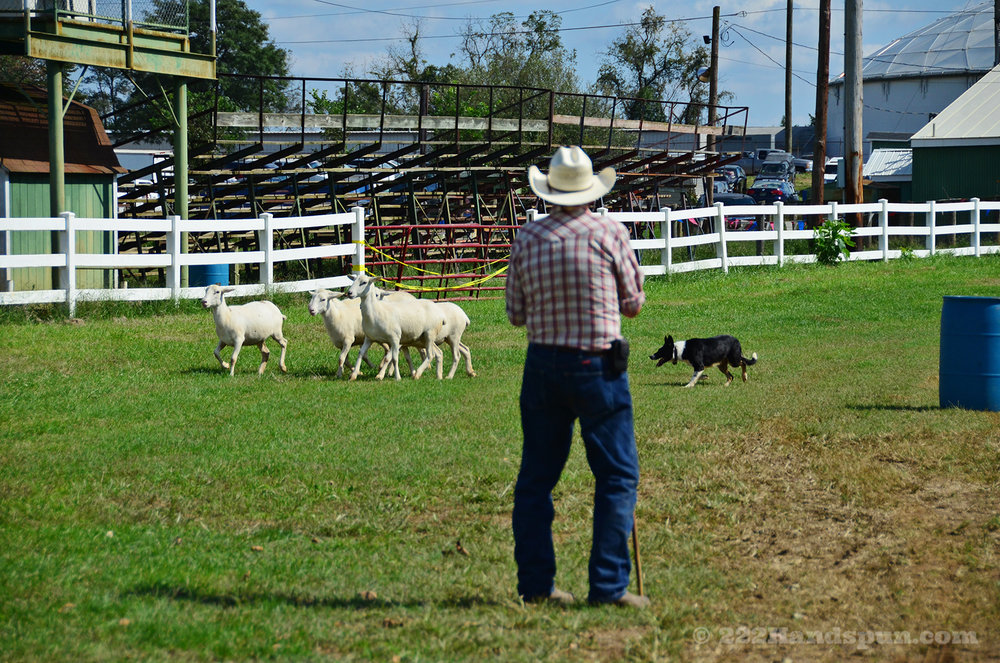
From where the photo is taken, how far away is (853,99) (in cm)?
2727

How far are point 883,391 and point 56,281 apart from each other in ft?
43.7

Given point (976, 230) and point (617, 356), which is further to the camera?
point (976, 230)

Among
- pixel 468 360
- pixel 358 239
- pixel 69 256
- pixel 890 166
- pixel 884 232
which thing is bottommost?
pixel 468 360

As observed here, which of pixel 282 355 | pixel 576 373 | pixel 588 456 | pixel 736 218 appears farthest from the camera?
pixel 736 218

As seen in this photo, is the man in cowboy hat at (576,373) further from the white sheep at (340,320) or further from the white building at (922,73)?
the white building at (922,73)

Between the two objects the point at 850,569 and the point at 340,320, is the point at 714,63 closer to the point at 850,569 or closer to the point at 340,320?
the point at 340,320

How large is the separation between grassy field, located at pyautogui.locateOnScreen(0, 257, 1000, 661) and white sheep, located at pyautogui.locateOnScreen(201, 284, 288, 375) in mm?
371

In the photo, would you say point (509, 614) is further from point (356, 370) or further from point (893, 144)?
point (893, 144)

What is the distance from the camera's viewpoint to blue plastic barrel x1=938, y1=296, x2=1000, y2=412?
10398 millimetres

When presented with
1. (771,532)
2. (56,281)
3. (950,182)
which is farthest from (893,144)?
(771,532)

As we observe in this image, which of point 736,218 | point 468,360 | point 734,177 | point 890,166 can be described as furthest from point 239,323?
point 734,177

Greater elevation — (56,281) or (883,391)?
(56,281)

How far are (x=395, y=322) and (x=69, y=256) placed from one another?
6.06 m

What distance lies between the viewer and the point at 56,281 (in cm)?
1855
